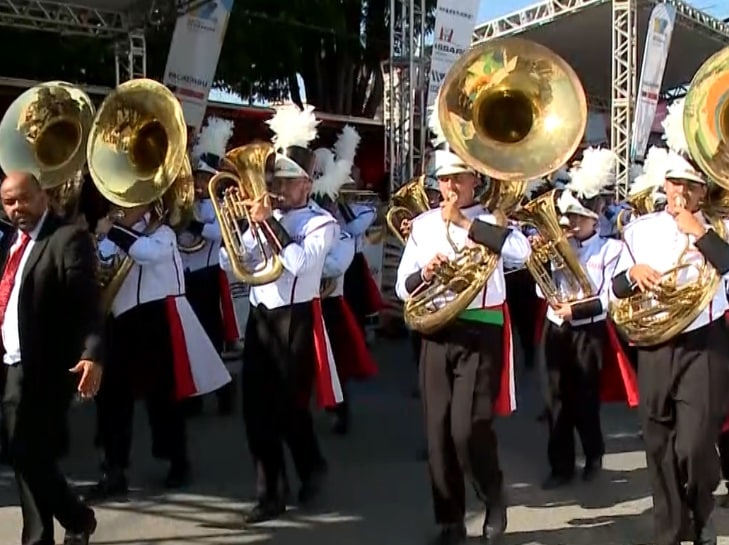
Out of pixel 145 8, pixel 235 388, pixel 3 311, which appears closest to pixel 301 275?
pixel 3 311

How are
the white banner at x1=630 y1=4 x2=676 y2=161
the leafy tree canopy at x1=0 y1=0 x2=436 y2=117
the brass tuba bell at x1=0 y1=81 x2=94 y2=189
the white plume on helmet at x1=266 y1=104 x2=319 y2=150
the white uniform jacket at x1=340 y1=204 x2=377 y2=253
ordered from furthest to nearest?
the leafy tree canopy at x1=0 y1=0 x2=436 y2=117 → the white banner at x1=630 y1=4 x2=676 y2=161 → the white uniform jacket at x1=340 y1=204 x2=377 y2=253 → the brass tuba bell at x1=0 y1=81 x2=94 y2=189 → the white plume on helmet at x1=266 y1=104 x2=319 y2=150

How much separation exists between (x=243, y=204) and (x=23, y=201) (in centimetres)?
110

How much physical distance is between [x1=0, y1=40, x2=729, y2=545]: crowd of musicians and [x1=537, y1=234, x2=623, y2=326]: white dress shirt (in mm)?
12

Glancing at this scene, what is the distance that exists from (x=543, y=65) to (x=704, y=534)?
206 centimetres

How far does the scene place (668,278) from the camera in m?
4.04

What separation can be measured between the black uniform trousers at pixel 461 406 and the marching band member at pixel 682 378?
628 mm

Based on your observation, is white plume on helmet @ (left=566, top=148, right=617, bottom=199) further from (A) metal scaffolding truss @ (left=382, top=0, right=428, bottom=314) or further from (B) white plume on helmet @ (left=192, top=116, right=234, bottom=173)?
(A) metal scaffolding truss @ (left=382, top=0, right=428, bottom=314)

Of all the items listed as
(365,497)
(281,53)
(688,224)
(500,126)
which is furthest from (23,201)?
(281,53)

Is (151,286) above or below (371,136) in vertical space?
below

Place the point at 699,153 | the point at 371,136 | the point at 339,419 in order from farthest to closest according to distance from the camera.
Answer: the point at 371,136
the point at 339,419
the point at 699,153

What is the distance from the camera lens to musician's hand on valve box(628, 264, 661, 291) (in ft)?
13.3

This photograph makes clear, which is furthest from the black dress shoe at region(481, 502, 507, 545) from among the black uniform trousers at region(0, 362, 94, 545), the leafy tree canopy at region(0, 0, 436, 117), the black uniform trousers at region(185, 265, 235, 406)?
the leafy tree canopy at region(0, 0, 436, 117)

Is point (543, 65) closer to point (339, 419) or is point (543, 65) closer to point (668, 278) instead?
point (668, 278)

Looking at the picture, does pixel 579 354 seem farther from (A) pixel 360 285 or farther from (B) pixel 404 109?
(B) pixel 404 109
